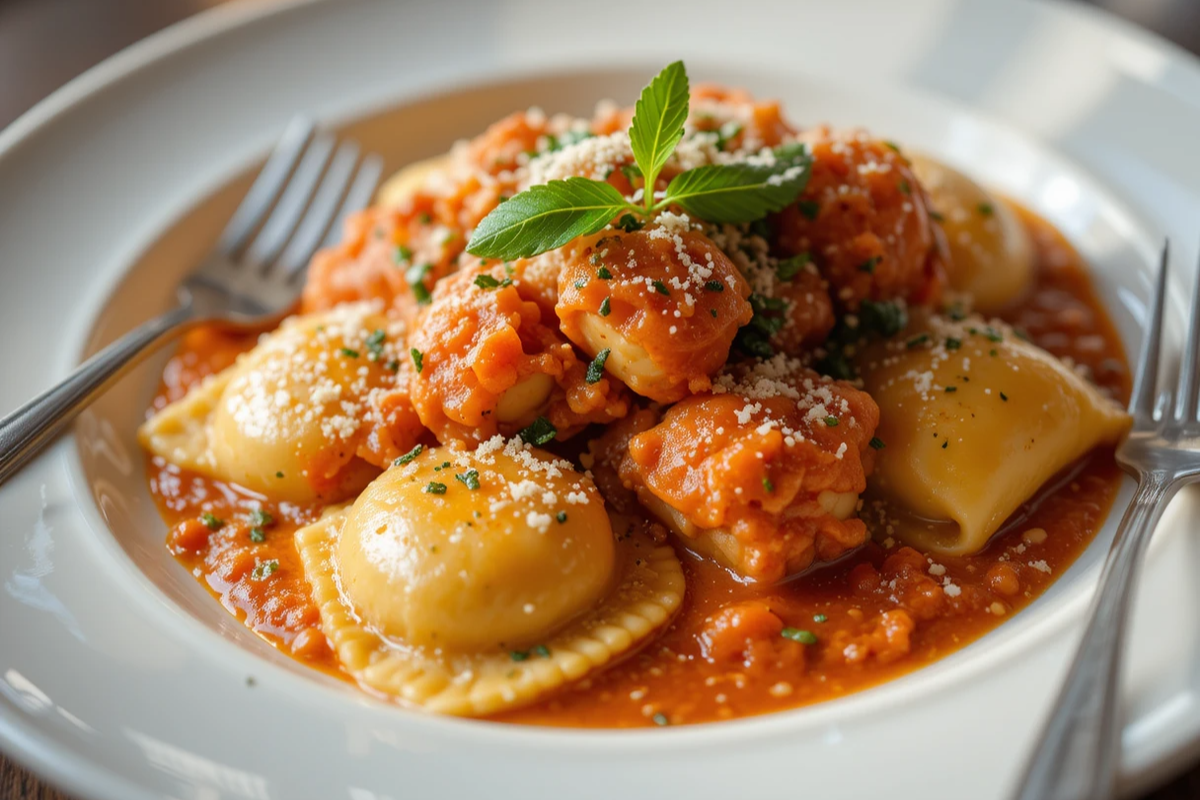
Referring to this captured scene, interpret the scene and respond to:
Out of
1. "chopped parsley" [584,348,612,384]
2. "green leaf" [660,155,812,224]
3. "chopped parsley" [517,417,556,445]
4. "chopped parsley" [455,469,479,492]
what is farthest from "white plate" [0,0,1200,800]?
"green leaf" [660,155,812,224]

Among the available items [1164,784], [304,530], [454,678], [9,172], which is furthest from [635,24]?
[1164,784]

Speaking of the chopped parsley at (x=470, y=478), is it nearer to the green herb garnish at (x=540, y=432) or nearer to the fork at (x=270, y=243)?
the green herb garnish at (x=540, y=432)

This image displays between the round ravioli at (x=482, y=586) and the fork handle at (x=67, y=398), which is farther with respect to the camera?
the fork handle at (x=67, y=398)

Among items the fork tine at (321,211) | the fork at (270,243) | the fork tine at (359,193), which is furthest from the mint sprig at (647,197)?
the fork tine at (359,193)

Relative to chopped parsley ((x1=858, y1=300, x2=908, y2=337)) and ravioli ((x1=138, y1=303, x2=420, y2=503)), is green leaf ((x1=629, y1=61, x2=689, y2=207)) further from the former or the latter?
ravioli ((x1=138, y1=303, x2=420, y2=503))

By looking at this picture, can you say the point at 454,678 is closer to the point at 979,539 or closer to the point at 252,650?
the point at 252,650
